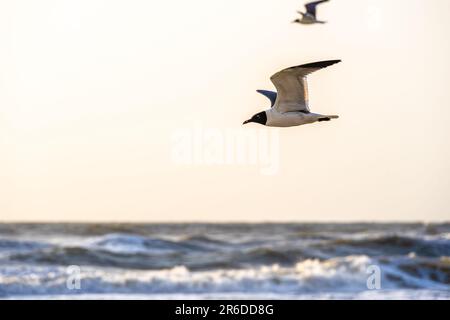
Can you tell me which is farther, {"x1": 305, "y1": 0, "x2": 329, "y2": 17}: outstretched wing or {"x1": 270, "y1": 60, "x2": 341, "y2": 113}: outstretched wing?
{"x1": 305, "y1": 0, "x2": 329, "y2": 17}: outstretched wing

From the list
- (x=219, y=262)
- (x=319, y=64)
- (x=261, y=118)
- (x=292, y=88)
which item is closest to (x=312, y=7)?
(x=219, y=262)

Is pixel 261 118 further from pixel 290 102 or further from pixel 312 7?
pixel 312 7

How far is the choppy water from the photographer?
1861 centimetres

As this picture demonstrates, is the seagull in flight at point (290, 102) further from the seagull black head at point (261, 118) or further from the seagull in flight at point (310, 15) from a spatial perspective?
the seagull in flight at point (310, 15)

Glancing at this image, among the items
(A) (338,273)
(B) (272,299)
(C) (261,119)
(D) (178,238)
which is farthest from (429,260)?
(C) (261,119)

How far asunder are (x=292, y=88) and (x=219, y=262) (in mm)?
10036

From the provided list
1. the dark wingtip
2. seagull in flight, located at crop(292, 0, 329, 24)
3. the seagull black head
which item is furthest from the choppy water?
the dark wingtip

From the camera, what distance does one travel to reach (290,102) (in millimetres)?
11930

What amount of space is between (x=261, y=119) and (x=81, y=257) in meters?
10.3

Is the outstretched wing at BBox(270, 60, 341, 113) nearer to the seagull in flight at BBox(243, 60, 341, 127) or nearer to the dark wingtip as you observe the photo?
the seagull in flight at BBox(243, 60, 341, 127)

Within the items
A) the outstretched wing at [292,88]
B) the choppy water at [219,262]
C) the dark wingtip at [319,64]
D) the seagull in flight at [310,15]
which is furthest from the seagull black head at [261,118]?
the seagull in flight at [310,15]

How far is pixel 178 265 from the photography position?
2102 cm

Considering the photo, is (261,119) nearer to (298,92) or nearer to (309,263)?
(298,92)

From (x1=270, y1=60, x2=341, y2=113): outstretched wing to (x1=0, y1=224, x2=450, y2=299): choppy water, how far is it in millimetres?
6243
